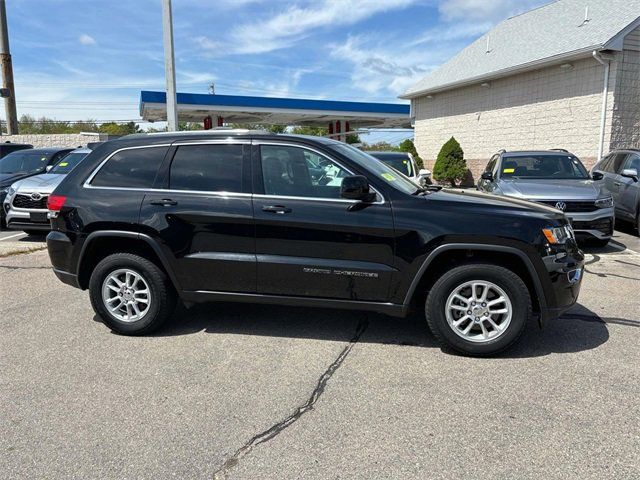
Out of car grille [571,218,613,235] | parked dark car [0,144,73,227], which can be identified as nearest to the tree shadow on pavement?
car grille [571,218,613,235]

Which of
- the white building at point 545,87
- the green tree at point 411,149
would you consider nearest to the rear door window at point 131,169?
the white building at point 545,87

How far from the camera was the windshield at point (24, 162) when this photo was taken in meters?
12.2

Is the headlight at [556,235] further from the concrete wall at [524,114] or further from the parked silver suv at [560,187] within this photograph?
the concrete wall at [524,114]

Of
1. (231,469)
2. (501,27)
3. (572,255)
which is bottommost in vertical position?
(231,469)

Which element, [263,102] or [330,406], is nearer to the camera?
[330,406]

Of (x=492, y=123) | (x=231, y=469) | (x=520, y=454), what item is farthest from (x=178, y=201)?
(x=492, y=123)

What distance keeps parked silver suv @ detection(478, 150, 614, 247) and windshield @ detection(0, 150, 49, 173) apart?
10.2 m

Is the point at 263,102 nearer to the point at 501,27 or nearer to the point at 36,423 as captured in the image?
the point at 501,27

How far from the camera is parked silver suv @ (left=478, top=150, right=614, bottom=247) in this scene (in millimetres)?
7820

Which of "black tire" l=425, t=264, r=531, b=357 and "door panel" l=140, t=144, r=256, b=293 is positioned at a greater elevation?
"door panel" l=140, t=144, r=256, b=293

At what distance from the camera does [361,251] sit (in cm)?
418

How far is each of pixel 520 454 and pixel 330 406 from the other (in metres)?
1.20

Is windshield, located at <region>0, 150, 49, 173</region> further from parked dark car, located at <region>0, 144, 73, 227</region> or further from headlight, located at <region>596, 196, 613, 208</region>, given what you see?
headlight, located at <region>596, 196, 613, 208</region>

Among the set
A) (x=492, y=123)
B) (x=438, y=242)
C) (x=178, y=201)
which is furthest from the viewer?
(x=492, y=123)
